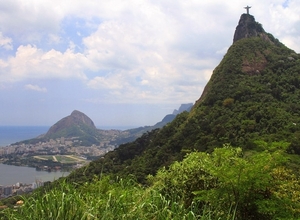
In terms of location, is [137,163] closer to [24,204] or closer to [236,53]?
[236,53]

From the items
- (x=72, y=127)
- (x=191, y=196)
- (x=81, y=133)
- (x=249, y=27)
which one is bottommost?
(x=81, y=133)

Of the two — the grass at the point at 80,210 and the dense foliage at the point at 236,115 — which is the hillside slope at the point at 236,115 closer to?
the dense foliage at the point at 236,115

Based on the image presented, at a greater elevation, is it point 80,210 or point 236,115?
point 236,115

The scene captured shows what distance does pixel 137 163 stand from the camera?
35.6 meters

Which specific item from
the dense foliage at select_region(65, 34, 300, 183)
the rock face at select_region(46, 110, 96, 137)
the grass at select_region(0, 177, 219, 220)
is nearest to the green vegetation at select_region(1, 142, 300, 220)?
the grass at select_region(0, 177, 219, 220)

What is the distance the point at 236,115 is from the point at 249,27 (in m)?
28.8

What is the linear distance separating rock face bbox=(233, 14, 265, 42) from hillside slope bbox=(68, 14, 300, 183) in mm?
3706

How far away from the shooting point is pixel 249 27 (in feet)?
187

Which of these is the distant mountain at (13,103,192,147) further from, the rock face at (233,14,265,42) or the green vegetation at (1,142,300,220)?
the green vegetation at (1,142,300,220)

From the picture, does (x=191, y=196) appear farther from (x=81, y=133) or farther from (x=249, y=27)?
(x=81, y=133)

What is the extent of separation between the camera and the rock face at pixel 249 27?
56.6 metres

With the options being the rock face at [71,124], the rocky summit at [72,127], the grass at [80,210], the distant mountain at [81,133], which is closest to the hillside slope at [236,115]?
the grass at [80,210]

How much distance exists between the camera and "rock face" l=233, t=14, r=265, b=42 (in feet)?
186

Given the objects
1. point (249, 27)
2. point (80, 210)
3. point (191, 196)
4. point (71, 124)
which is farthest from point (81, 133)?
point (80, 210)
